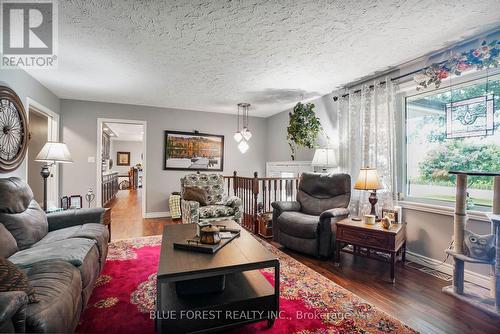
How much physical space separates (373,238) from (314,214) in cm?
103

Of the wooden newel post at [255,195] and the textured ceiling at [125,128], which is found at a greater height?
the textured ceiling at [125,128]

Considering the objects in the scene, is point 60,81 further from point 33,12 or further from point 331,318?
point 331,318

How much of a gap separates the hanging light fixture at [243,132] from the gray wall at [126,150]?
783 cm

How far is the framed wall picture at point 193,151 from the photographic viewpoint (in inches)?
212

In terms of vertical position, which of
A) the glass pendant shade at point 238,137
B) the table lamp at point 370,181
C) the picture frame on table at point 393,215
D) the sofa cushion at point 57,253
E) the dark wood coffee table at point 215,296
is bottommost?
the dark wood coffee table at point 215,296

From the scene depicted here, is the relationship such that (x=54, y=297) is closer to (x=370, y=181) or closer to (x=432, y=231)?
(x=370, y=181)

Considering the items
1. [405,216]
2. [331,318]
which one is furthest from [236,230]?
Result: [405,216]

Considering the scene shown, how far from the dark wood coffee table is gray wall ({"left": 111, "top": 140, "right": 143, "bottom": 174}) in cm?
1108

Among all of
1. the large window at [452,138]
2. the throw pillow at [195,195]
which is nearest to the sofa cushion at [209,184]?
the throw pillow at [195,195]

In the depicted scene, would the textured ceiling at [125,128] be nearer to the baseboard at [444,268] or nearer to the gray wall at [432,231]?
the gray wall at [432,231]

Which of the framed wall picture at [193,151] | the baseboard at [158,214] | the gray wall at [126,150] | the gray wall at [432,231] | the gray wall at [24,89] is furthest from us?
A: the gray wall at [126,150]

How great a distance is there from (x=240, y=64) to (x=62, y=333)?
115 inches

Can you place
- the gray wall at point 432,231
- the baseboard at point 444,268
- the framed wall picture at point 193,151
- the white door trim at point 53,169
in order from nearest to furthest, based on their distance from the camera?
the baseboard at point 444,268
the gray wall at point 432,231
the white door trim at point 53,169
the framed wall picture at point 193,151

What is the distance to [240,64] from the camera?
119 inches
